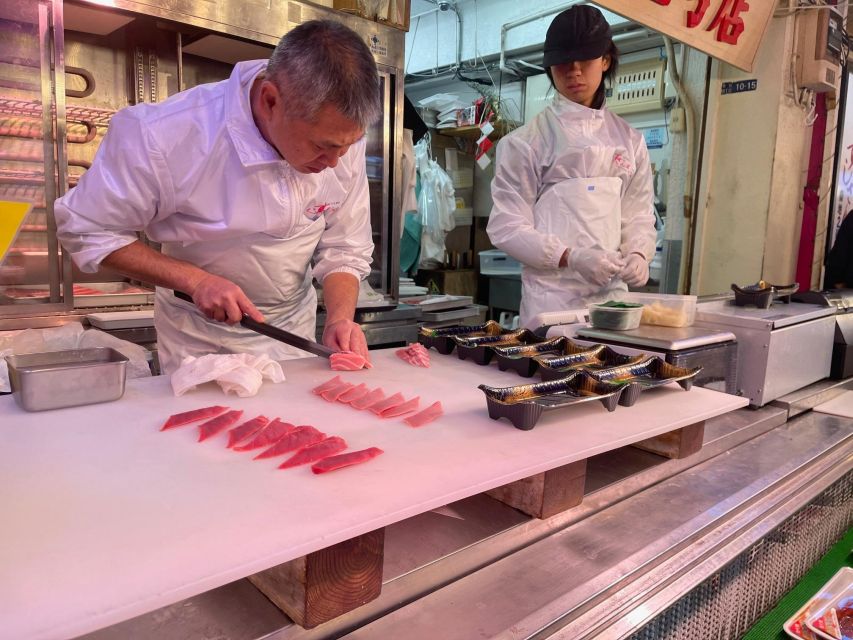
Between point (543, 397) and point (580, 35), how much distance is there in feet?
6.15

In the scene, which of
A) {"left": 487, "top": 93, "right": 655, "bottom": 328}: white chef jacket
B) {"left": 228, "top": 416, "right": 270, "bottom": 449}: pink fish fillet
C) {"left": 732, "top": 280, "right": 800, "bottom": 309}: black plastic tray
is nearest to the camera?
{"left": 228, "top": 416, "right": 270, "bottom": 449}: pink fish fillet

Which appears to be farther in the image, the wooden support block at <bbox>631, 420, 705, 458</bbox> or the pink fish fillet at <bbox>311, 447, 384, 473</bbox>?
the wooden support block at <bbox>631, 420, 705, 458</bbox>

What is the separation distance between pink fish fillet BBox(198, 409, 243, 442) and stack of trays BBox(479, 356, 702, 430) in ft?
1.59

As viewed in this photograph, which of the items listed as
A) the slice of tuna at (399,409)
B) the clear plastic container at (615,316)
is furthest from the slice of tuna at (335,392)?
the clear plastic container at (615,316)

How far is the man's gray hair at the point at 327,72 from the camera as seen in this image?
1.41m

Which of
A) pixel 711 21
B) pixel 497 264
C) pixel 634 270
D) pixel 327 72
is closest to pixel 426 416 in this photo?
pixel 327 72

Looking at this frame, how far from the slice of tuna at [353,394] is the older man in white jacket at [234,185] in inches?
13.4

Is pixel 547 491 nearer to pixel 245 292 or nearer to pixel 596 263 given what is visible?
pixel 245 292

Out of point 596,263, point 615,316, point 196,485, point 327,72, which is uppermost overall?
point 327,72

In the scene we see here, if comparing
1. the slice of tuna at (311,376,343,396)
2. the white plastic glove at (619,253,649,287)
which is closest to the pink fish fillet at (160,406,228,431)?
the slice of tuna at (311,376,343,396)

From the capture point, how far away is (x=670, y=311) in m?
1.97

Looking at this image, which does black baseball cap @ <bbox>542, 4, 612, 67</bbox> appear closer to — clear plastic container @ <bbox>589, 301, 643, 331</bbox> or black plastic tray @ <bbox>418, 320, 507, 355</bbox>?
clear plastic container @ <bbox>589, 301, 643, 331</bbox>

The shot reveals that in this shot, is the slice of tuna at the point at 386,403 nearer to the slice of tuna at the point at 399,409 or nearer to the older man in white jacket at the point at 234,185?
the slice of tuna at the point at 399,409

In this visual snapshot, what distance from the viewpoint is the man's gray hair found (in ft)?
4.61
